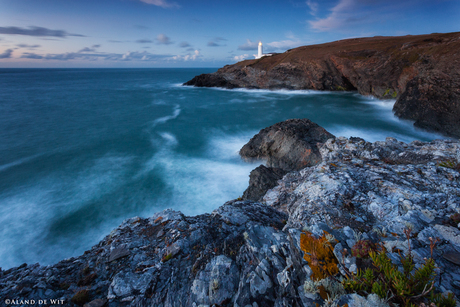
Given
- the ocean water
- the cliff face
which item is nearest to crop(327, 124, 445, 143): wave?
the ocean water

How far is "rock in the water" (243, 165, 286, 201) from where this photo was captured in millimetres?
10423

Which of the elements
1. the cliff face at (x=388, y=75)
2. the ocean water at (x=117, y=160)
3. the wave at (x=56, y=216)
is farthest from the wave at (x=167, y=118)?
the cliff face at (x=388, y=75)

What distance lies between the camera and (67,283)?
183 inches

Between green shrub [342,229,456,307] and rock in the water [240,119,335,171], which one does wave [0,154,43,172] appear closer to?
rock in the water [240,119,335,171]

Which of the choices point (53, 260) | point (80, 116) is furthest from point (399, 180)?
point (80, 116)

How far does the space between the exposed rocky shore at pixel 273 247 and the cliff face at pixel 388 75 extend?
21.1 meters

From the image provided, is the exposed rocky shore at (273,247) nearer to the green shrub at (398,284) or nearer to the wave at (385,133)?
the green shrub at (398,284)

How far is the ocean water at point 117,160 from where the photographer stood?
11.8 m

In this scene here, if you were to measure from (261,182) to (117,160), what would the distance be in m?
14.6

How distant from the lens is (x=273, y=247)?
4.26m

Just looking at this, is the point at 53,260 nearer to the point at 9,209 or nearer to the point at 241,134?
the point at 9,209

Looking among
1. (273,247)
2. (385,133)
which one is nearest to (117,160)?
(273,247)

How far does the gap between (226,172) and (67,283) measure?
41.2 ft

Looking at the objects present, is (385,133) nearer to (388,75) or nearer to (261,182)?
(388,75)
